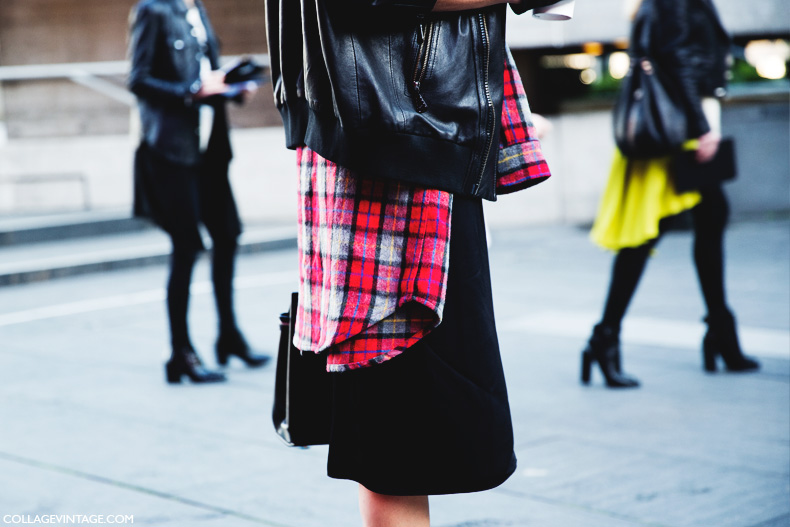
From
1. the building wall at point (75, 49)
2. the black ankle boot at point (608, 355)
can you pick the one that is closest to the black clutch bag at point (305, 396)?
the black ankle boot at point (608, 355)

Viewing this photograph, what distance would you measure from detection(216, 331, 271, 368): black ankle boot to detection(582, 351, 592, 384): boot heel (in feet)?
5.53

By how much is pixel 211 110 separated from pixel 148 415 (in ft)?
5.28

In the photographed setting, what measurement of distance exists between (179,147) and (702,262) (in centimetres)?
258

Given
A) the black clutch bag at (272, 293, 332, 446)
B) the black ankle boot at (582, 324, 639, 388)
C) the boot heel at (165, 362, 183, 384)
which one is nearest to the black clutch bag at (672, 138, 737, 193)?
the black ankle boot at (582, 324, 639, 388)

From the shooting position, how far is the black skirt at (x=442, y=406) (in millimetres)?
1950

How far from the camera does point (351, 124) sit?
182 cm

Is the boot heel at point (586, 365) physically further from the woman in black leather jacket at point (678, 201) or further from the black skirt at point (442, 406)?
the black skirt at point (442, 406)

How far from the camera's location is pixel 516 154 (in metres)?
2.08

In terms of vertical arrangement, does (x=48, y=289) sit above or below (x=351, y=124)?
below

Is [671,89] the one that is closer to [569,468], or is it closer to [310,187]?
[569,468]

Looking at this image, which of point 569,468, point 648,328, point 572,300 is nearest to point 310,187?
point 569,468

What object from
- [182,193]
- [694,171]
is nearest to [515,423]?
[694,171]

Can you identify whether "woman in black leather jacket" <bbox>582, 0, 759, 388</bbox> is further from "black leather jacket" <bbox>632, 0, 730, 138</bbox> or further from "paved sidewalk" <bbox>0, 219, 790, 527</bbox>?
"paved sidewalk" <bbox>0, 219, 790, 527</bbox>

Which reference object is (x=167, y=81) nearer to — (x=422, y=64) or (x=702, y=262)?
(x=702, y=262)
